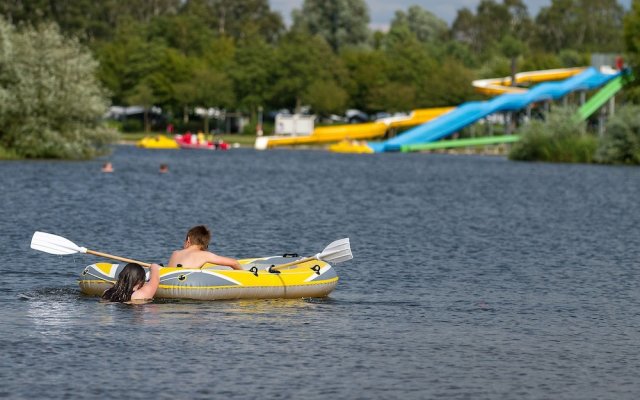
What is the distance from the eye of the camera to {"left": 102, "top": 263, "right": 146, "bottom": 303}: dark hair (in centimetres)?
2230

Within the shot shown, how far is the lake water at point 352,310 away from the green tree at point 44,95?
1877 centimetres

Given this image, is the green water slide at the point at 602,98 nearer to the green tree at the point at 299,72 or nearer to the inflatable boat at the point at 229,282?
the green tree at the point at 299,72

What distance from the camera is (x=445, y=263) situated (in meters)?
30.7

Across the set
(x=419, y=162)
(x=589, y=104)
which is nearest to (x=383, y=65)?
(x=589, y=104)

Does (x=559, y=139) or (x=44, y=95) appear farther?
(x=559, y=139)

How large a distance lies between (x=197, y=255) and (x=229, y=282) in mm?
843

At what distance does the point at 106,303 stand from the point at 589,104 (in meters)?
90.5

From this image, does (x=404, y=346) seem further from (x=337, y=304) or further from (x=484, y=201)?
(x=484, y=201)

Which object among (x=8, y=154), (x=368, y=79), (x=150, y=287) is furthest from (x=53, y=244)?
(x=368, y=79)

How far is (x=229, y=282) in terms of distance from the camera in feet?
74.1

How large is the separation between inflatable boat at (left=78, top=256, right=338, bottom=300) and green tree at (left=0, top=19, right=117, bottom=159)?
4880cm

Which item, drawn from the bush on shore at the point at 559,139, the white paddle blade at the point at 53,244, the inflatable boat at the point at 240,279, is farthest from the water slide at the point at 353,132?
the inflatable boat at the point at 240,279

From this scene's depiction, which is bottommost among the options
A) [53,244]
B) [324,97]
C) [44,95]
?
[53,244]

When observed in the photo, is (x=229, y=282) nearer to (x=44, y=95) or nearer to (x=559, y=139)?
(x=44, y=95)
